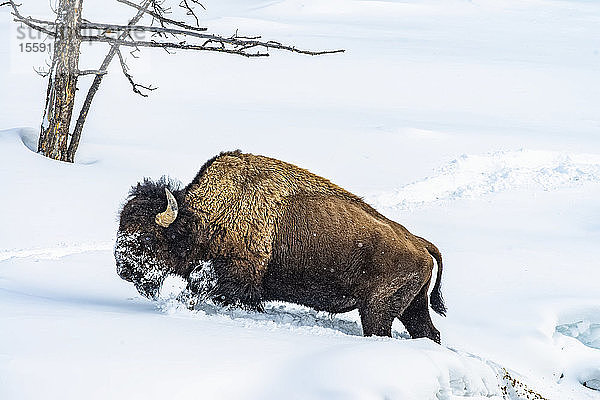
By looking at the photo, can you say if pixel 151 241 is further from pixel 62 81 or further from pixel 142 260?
pixel 62 81

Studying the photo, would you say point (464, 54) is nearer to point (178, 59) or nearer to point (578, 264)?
point (178, 59)

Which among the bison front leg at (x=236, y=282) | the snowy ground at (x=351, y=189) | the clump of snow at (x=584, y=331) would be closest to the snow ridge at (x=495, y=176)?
the snowy ground at (x=351, y=189)

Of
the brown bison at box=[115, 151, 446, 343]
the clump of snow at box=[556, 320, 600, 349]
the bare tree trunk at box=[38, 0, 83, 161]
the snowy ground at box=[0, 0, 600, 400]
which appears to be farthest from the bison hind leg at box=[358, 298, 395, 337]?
the bare tree trunk at box=[38, 0, 83, 161]

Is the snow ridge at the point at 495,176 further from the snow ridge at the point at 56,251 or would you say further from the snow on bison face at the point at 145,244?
the snow on bison face at the point at 145,244

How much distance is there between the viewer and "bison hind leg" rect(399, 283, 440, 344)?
528cm

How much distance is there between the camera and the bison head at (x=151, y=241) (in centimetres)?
502

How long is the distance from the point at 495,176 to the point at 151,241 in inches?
Result: 319

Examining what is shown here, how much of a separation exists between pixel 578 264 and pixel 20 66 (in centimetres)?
1607

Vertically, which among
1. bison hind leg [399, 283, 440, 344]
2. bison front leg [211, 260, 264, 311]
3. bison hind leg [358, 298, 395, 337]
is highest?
bison front leg [211, 260, 264, 311]

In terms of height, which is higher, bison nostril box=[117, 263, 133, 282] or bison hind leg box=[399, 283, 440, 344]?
bison nostril box=[117, 263, 133, 282]

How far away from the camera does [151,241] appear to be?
5.05 meters

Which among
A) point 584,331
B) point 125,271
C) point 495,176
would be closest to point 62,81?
point 125,271

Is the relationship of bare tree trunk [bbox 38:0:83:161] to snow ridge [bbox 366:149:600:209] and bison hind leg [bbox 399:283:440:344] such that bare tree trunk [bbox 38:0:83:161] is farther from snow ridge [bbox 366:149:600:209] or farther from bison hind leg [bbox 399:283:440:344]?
bison hind leg [bbox 399:283:440:344]

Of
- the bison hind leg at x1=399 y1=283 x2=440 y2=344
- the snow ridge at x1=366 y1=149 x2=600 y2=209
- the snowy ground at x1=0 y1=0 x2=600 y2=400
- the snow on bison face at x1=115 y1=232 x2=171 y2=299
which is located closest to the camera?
the snowy ground at x1=0 y1=0 x2=600 y2=400
